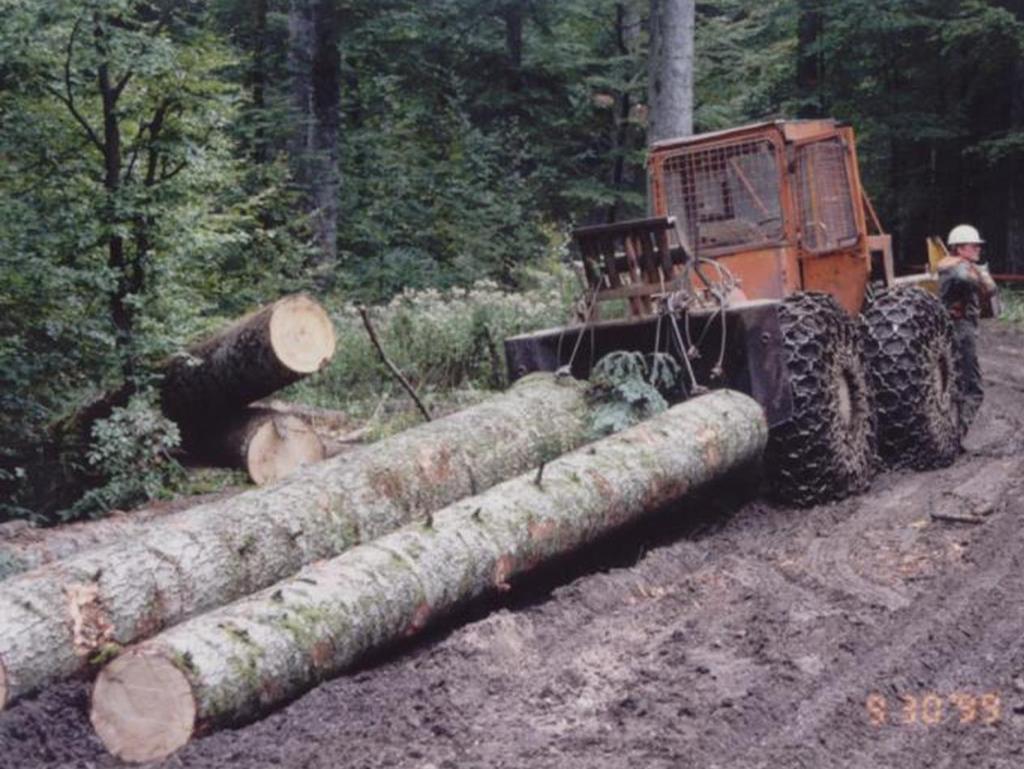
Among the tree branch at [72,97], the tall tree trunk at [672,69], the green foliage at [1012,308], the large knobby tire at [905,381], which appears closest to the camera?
the tree branch at [72,97]

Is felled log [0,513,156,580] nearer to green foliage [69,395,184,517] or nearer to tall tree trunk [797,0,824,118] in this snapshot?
green foliage [69,395,184,517]

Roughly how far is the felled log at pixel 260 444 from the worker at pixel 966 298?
18.1 feet

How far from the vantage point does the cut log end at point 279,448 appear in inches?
393

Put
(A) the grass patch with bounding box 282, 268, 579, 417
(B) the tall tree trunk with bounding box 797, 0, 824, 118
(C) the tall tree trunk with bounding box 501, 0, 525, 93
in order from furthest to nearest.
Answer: (B) the tall tree trunk with bounding box 797, 0, 824, 118 < (C) the tall tree trunk with bounding box 501, 0, 525, 93 < (A) the grass patch with bounding box 282, 268, 579, 417

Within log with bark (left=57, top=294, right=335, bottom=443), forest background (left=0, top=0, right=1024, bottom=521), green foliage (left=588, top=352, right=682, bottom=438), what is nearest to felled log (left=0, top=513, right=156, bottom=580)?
forest background (left=0, top=0, right=1024, bottom=521)

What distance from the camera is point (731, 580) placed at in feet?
21.8

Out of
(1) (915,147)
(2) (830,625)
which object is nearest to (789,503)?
(2) (830,625)

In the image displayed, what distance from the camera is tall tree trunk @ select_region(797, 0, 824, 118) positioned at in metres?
21.9

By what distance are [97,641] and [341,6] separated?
13706 millimetres

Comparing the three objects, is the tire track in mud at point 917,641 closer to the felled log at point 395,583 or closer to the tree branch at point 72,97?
the felled log at point 395,583

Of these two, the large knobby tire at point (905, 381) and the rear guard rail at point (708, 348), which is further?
the large knobby tire at point (905, 381)

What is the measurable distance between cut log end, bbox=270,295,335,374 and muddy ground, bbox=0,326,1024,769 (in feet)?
9.53

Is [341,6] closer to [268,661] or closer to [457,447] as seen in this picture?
[457,447]

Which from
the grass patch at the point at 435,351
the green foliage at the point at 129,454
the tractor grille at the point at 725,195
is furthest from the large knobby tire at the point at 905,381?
the green foliage at the point at 129,454
